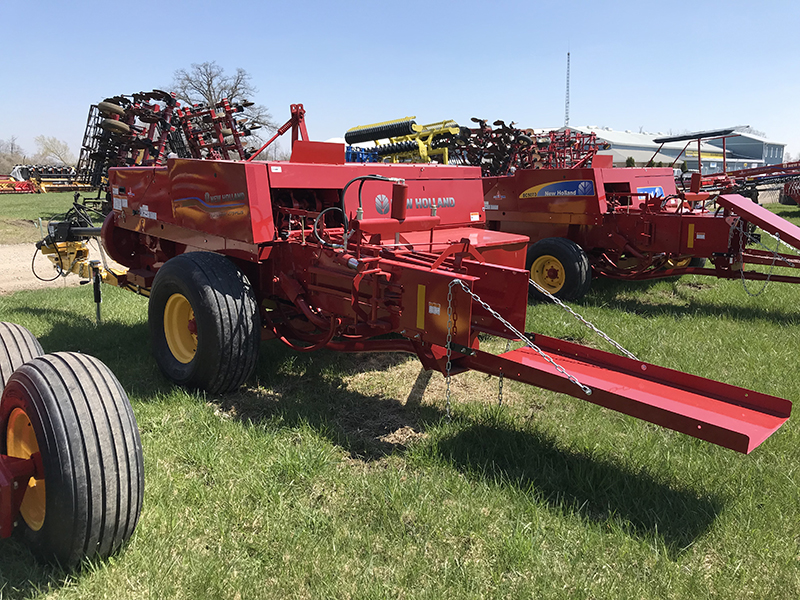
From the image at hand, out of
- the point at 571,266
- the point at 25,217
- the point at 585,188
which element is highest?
the point at 585,188

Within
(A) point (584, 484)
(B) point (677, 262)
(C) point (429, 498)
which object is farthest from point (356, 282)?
(B) point (677, 262)

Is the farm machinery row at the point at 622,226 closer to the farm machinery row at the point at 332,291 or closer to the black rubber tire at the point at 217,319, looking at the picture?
the farm machinery row at the point at 332,291

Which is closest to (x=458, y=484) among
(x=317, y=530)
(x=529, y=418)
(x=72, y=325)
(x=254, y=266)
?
(x=317, y=530)

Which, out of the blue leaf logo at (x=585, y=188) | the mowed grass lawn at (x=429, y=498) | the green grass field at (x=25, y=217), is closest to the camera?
the mowed grass lawn at (x=429, y=498)

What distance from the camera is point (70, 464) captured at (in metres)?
2.30

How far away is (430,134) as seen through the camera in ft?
40.0

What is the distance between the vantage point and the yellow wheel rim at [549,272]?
308 inches

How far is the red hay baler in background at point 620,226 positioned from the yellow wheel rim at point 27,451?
6269mm

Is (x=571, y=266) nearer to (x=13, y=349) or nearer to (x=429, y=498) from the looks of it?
(x=429, y=498)

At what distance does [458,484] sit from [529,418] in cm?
108

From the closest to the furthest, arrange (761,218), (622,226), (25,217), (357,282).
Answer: (357,282) < (761,218) < (622,226) < (25,217)

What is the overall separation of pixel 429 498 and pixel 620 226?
5.62 meters

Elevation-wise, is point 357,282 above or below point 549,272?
above

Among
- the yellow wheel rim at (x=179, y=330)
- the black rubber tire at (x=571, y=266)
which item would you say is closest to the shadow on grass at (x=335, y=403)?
the yellow wheel rim at (x=179, y=330)
